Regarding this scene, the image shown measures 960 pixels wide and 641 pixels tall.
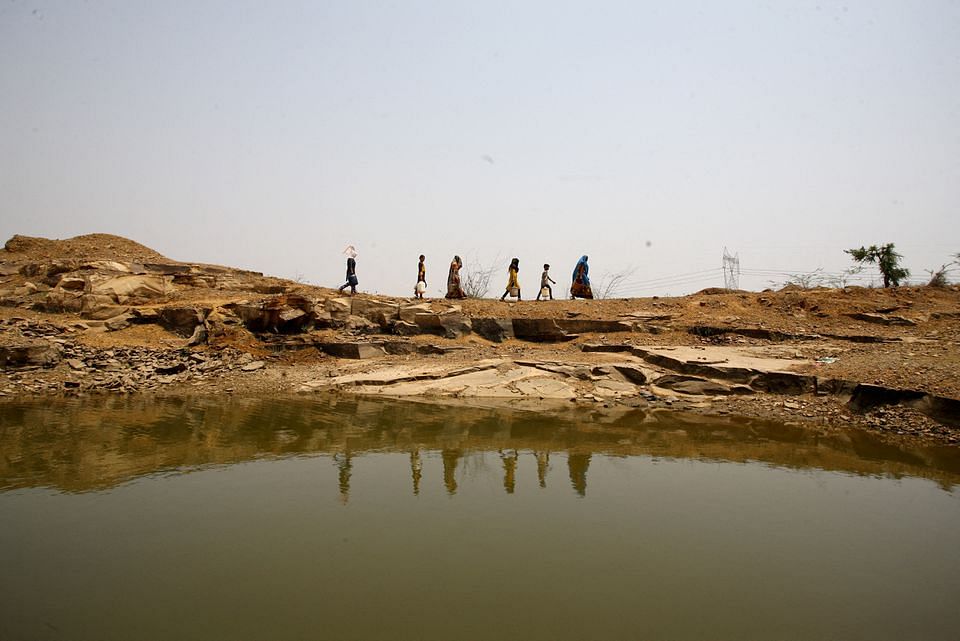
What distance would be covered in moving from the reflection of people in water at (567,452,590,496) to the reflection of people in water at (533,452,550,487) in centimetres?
28

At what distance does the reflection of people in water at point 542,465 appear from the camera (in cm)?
642

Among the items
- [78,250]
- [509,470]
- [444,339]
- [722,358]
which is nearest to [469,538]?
[509,470]

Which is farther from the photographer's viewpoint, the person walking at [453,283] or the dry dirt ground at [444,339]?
the person walking at [453,283]

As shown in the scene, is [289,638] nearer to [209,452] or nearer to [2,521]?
[2,521]

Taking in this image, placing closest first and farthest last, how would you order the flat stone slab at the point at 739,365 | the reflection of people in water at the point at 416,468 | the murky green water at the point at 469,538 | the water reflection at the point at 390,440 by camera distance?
the murky green water at the point at 469,538 → the reflection of people in water at the point at 416,468 → the water reflection at the point at 390,440 → the flat stone slab at the point at 739,365

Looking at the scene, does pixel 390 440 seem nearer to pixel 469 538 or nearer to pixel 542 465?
pixel 542 465

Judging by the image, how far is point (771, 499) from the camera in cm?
584

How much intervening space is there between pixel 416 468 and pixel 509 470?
1.14m

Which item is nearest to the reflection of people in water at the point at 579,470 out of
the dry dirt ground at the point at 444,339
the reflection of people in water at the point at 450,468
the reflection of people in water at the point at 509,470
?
the reflection of people in water at the point at 509,470

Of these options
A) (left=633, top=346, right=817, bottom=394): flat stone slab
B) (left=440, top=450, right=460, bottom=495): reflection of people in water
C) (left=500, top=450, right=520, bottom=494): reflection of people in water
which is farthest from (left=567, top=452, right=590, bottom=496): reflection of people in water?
(left=633, top=346, right=817, bottom=394): flat stone slab

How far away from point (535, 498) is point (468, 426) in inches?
149

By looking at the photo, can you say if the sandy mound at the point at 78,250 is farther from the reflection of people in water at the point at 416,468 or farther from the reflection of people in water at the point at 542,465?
the reflection of people in water at the point at 542,465

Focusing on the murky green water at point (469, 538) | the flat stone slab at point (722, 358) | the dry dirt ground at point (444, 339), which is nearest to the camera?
the murky green water at point (469, 538)

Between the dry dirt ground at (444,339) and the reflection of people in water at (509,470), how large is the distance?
4620mm
